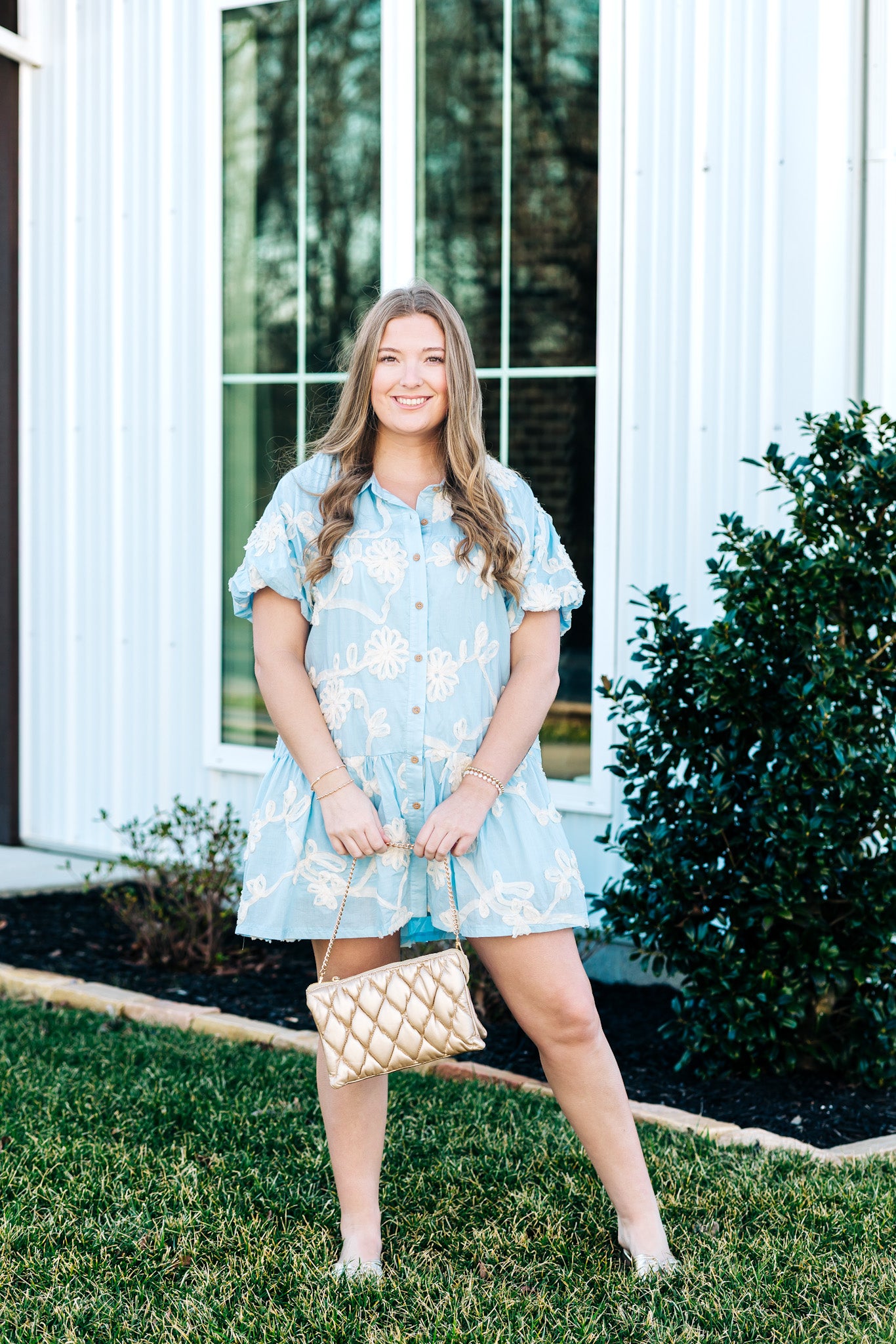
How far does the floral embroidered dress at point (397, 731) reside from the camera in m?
2.69

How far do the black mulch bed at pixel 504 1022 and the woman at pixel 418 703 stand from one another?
1.03 meters

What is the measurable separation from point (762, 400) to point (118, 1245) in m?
3.00

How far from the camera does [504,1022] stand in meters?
4.43

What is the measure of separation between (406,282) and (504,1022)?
2.88 meters

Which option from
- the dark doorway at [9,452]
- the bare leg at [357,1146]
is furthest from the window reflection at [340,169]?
the bare leg at [357,1146]

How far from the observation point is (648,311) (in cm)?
480

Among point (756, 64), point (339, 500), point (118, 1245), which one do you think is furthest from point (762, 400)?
point (118, 1245)

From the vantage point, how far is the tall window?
5121 millimetres

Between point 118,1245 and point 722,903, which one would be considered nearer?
point 118,1245

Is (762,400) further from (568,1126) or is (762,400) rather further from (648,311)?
(568,1126)

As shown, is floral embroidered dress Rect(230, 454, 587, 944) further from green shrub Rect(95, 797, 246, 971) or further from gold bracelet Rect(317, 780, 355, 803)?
green shrub Rect(95, 797, 246, 971)

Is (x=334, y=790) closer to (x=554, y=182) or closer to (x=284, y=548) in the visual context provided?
(x=284, y=548)

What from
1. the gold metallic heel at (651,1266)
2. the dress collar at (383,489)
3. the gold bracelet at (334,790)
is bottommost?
the gold metallic heel at (651,1266)

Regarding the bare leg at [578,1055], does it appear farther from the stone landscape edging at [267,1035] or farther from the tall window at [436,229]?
the tall window at [436,229]
